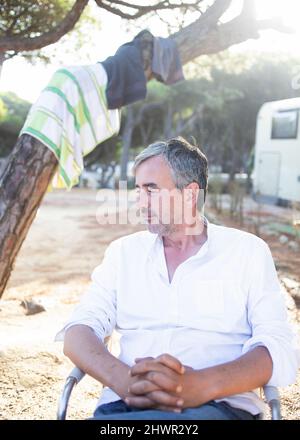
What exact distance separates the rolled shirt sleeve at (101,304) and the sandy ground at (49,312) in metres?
0.84

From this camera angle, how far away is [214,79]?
76.6ft

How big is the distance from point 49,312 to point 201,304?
2.96 m

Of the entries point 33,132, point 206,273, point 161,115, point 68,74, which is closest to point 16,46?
point 68,74

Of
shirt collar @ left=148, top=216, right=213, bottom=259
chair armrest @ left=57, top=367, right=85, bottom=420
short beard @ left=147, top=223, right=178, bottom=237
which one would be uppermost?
short beard @ left=147, top=223, right=178, bottom=237

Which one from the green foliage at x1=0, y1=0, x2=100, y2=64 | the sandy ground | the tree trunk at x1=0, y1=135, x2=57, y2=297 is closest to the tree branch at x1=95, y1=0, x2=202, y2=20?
the green foliage at x1=0, y1=0, x2=100, y2=64

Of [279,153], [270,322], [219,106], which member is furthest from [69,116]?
[219,106]

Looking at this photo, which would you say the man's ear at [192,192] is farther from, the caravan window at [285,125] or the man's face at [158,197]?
the caravan window at [285,125]

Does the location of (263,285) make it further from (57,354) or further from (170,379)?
(57,354)

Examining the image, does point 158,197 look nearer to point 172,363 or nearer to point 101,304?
point 101,304

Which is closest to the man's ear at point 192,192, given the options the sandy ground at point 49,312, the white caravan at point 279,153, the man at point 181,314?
the man at point 181,314

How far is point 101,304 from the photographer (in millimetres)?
2070

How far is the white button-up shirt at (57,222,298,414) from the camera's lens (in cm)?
190

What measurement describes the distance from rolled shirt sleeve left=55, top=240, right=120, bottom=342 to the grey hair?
0.39 meters

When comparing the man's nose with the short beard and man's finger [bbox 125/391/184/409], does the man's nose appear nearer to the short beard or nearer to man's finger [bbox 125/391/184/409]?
the short beard
